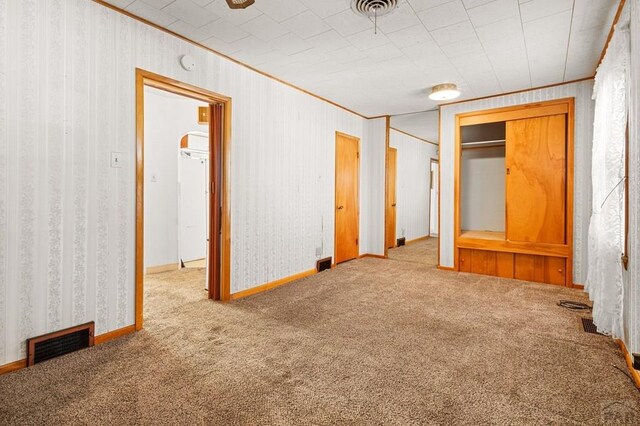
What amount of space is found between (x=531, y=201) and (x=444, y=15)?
117 inches

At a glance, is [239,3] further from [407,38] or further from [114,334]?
[114,334]

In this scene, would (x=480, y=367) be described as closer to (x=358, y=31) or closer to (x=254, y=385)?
(x=254, y=385)

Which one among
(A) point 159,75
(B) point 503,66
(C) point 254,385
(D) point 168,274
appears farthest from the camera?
(D) point 168,274

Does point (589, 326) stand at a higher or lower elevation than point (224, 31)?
lower

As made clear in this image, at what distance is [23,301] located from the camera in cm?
217

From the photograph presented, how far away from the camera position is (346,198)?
566cm

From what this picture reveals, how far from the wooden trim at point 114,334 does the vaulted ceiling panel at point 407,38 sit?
2.63 metres

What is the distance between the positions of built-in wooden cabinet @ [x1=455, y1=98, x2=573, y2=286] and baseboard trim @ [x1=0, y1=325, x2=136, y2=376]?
4.42 meters

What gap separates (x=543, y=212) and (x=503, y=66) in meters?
2.02

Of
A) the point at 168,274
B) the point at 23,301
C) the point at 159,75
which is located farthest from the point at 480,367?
the point at 168,274

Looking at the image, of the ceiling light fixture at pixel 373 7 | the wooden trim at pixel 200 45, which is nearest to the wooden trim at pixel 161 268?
the wooden trim at pixel 200 45

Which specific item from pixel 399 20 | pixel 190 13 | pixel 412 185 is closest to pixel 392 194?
pixel 412 185

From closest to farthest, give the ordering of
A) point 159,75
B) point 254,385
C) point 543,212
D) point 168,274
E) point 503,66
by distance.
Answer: point 254,385 → point 159,75 → point 503,66 → point 543,212 → point 168,274

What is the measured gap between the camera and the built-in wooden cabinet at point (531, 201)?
4.21 meters
